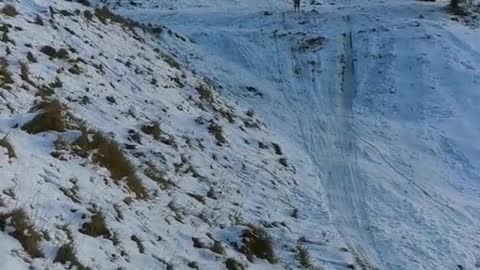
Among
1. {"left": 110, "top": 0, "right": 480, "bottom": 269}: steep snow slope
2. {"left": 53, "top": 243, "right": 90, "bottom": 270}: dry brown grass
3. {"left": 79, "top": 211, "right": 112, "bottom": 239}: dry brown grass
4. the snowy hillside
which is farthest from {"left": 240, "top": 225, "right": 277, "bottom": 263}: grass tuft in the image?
{"left": 53, "top": 243, "right": 90, "bottom": 270}: dry brown grass

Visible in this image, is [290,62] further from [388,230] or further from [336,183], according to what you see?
[388,230]

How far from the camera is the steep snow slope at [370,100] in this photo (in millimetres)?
11984

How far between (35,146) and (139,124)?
3.30 metres

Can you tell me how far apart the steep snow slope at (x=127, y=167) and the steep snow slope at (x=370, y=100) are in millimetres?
818

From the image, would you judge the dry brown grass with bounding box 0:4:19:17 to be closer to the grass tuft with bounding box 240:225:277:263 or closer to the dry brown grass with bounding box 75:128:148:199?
the dry brown grass with bounding box 75:128:148:199

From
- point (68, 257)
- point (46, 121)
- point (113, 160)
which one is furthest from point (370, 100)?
point (68, 257)

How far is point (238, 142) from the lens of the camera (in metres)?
13.7

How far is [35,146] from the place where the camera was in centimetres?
816

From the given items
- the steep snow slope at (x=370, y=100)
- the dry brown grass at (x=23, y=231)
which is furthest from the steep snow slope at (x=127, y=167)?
the steep snow slope at (x=370, y=100)

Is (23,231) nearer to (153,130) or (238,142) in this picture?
(153,130)

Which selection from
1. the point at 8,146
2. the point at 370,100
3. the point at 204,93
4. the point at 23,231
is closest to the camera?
the point at 23,231

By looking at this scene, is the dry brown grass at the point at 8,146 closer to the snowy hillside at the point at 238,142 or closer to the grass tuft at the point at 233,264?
the snowy hillside at the point at 238,142

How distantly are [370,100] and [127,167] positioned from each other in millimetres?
10954

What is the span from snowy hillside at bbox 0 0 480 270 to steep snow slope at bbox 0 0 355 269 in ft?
0.11
